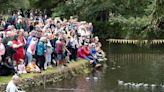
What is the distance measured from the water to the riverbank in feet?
1.09

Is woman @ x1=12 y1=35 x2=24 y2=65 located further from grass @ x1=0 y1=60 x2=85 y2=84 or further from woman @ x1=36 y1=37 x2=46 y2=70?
woman @ x1=36 y1=37 x2=46 y2=70

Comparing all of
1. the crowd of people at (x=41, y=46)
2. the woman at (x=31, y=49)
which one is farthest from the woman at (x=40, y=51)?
the woman at (x=31, y=49)

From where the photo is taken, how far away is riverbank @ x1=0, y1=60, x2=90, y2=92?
21200 millimetres

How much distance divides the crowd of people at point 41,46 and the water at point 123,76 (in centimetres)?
115

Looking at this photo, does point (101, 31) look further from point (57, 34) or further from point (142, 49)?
point (57, 34)

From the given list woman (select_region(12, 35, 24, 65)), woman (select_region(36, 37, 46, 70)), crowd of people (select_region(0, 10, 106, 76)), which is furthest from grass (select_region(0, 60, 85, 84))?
woman (select_region(12, 35, 24, 65))

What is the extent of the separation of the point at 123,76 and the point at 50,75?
4.98 metres

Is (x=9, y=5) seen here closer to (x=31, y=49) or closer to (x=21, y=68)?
(x=31, y=49)

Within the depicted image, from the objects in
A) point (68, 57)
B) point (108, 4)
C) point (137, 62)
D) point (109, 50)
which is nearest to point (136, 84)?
point (68, 57)

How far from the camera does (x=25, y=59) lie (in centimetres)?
2270

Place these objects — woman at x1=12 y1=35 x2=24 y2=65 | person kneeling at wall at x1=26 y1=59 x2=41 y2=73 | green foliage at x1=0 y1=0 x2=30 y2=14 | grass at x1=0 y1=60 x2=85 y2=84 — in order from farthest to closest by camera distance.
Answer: green foliage at x1=0 y1=0 x2=30 y2=14 < person kneeling at wall at x1=26 y1=59 x2=41 y2=73 < woman at x1=12 y1=35 x2=24 y2=65 < grass at x1=0 y1=60 x2=85 y2=84

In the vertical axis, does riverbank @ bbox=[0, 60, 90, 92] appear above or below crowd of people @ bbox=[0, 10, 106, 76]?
below

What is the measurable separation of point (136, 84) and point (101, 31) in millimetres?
27108

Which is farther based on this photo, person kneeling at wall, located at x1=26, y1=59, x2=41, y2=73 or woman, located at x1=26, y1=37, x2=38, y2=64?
person kneeling at wall, located at x1=26, y1=59, x2=41, y2=73
